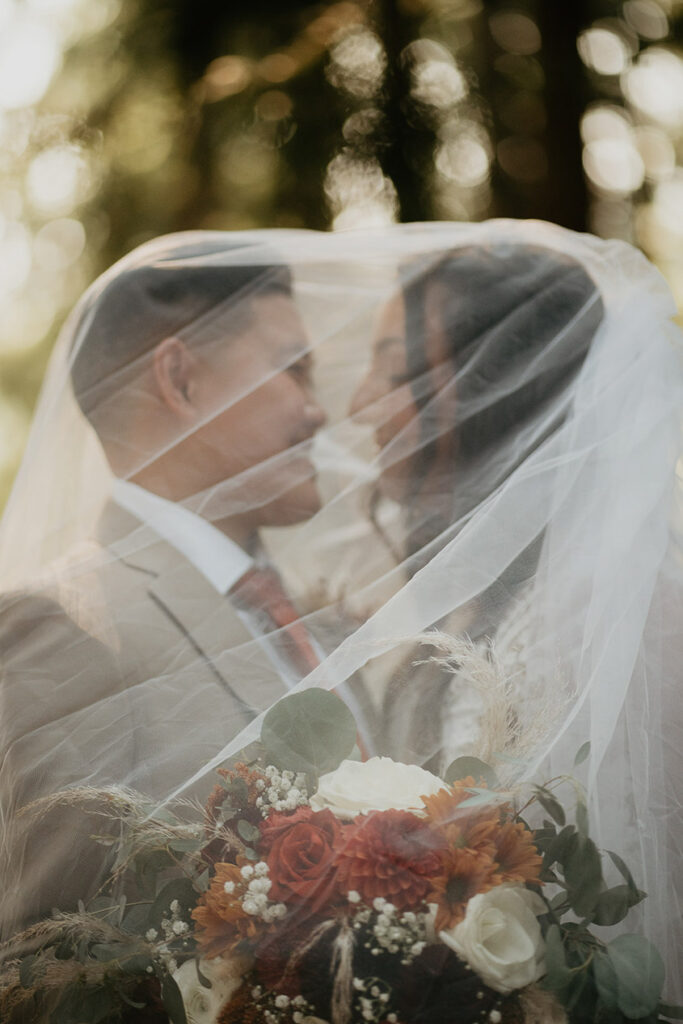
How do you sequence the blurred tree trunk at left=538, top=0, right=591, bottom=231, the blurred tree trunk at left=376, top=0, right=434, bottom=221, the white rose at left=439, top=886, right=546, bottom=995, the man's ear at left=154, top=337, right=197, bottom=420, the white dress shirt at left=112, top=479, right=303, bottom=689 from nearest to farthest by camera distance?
the white rose at left=439, top=886, right=546, bottom=995
the white dress shirt at left=112, top=479, right=303, bottom=689
the man's ear at left=154, top=337, right=197, bottom=420
the blurred tree trunk at left=376, top=0, right=434, bottom=221
the blurred tree trunk at left=538, top=0, right=591, bottom=231

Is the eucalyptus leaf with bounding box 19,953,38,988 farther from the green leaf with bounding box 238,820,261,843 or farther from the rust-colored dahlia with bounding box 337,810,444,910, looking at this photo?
the rust-colored dahlia with bounding box 337,810,444,910

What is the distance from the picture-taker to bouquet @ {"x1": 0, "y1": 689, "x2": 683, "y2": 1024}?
103 centimetres

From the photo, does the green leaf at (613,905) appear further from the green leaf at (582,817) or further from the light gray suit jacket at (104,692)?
the light gray suit jacket at (104,692)

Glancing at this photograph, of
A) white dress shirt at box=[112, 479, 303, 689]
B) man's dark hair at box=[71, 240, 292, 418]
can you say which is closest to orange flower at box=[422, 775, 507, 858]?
white dress shirt at box=[112, 479, 303, 689]

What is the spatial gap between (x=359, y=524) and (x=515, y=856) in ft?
2.37

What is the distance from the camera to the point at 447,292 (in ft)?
5.78

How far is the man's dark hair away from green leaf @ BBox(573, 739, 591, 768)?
3.59 ft

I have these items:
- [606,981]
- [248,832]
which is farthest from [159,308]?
[606,981]

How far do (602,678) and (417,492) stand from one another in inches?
19.8

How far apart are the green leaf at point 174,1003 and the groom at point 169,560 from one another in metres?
0.21

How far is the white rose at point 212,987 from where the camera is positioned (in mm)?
1065

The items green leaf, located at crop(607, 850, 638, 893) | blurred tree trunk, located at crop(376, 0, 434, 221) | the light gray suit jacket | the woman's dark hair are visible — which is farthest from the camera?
blurred tree trunk, located at crop(376, 0, 434, 221)

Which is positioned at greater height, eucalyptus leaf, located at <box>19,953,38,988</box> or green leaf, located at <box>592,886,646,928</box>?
eucalyptus leaf, located at <box>19,953,38,988</box>

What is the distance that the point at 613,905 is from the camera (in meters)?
1.09
